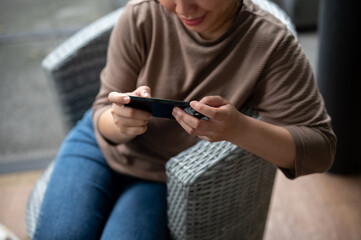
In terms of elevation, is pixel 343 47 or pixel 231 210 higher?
pixel 343 47

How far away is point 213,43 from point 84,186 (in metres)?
0.60

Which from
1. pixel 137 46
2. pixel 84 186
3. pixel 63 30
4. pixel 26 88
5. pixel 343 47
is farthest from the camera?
pixel 63 30

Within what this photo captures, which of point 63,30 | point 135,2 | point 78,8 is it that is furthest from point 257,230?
point 78,8

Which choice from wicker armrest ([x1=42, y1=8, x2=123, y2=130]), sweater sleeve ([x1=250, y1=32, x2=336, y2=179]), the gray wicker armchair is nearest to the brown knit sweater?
sweater sleeve ([x1=250, y1=32, x2=336, y2=179])

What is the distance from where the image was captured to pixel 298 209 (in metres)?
1.91

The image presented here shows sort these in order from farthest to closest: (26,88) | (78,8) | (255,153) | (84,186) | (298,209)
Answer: (78,8), (26,88), (298,209), (84,186), (255,153)

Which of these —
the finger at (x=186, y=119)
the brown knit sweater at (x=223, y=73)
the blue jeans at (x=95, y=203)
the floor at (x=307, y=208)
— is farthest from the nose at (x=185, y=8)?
the floor at (x=307, y=208)

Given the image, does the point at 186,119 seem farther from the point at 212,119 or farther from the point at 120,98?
the point at 120,98

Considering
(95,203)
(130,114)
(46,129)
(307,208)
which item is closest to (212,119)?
(130,114)

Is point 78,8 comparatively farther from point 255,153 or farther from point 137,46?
point 255,153

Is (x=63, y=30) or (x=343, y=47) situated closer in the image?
(x=343, y=47)

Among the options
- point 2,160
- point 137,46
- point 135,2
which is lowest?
point 2,160

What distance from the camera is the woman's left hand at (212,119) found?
0.90m

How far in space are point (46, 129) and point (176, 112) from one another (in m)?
1.84
